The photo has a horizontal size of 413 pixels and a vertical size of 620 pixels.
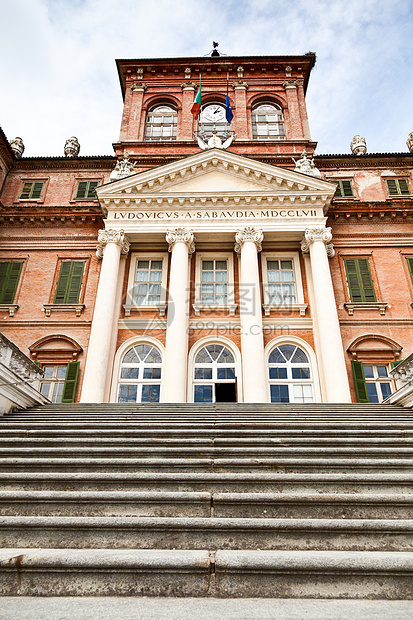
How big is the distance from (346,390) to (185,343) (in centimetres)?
606

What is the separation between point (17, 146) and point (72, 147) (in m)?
3.21

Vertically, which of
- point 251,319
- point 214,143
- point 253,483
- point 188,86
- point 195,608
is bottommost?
point 195,608

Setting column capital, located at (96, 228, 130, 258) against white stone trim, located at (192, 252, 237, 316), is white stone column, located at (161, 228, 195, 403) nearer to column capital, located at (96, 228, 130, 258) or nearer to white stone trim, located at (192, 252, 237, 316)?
white stone trim, located at (192, 252, 237, 316)

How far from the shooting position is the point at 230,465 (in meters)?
5.37

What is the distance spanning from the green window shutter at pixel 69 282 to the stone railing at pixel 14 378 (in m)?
7.95

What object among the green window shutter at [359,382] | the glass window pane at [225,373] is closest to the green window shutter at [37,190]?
the glass window pane at [225,373]

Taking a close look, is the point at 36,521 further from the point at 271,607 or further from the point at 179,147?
the point at 179,147

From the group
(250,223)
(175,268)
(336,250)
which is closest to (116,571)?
(175,268)

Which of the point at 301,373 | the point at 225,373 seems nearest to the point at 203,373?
the point at 225,373

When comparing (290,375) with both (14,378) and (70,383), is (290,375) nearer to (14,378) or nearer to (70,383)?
(70,383)

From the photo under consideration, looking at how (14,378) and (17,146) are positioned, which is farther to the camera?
(17,146)

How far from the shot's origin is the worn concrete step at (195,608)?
8.88ft

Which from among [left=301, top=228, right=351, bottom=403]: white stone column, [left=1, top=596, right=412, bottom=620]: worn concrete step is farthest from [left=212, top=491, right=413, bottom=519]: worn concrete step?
[left=301, top=228, right=351, bottom=403]: white stone column

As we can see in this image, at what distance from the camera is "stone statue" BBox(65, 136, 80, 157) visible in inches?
1013
